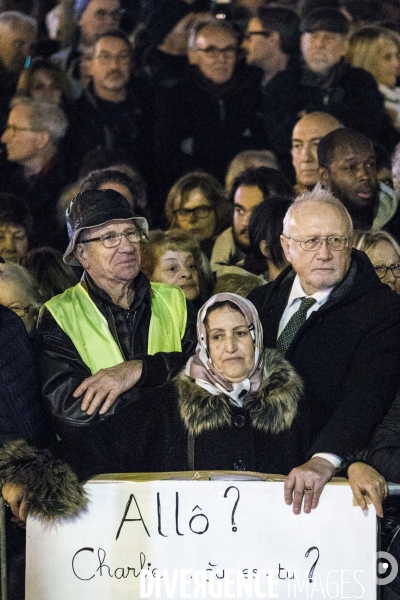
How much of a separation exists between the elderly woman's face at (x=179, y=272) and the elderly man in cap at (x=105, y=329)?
616mm

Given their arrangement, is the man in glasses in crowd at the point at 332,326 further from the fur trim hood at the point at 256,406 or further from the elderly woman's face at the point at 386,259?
the elderly woman's face at the point at 386,259

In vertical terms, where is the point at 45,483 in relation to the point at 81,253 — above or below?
below

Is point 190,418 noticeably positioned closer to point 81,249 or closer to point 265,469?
point 265,469

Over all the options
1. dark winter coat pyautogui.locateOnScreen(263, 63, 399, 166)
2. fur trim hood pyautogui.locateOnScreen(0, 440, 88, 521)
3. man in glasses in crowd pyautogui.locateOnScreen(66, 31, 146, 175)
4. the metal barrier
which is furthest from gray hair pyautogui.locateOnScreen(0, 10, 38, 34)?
the metal barrier

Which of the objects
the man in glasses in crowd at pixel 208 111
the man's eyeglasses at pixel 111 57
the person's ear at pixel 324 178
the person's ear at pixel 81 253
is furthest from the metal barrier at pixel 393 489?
the man's eyeglasses at pixel 111 57

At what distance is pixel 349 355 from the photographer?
4.56 m

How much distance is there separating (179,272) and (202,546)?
1.86 meters

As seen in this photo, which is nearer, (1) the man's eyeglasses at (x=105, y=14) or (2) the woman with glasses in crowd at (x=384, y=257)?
(2) the woman with glasses in crowd at (x=384, y=257)

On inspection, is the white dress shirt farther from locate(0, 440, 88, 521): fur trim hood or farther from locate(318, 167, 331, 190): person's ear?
locate(318, 167, 331, 190): person's ear

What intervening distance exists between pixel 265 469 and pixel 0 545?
1.00 meters

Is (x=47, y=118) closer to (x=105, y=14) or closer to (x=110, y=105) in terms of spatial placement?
(x=110, y=105)

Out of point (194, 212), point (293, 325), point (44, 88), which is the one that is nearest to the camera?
point (293, 325)

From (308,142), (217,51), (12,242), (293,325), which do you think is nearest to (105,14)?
(217,51)

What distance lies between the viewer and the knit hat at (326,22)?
764 centimetres
